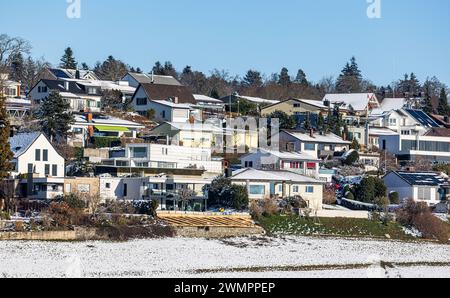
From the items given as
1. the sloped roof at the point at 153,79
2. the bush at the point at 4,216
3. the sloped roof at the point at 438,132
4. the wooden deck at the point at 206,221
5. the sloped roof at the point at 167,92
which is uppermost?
the sloped roof at the point at 153,79

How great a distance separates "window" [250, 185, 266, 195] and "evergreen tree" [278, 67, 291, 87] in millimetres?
53160

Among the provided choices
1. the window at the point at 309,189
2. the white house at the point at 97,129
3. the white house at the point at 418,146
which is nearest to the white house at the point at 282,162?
the window at the point at 309,189

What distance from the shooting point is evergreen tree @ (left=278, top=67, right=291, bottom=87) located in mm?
107550

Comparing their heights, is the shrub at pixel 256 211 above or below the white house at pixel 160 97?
below

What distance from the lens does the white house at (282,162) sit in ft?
192

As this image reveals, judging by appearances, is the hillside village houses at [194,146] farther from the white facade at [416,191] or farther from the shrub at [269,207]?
the shrub at [269,207]

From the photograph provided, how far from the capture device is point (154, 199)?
160ft

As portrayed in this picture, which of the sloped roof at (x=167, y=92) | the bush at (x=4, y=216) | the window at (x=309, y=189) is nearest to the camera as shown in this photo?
the bush at (x=4, y=216)

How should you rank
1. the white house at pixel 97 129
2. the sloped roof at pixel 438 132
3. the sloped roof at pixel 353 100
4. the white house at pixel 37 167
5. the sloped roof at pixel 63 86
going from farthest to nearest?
the sloped roof at pixel 353 100 < the sloped roof at pixel 63 86 < the sloped roof at pixel 438 132 < the white house at pixel 97 129 < the white house at pixel 37 167

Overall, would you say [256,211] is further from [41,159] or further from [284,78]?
[284,78]

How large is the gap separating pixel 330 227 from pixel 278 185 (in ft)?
17.6

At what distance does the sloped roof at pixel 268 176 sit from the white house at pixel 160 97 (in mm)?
18787

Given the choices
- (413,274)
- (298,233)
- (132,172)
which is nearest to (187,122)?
(132,172)

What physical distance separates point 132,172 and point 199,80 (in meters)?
50.6
